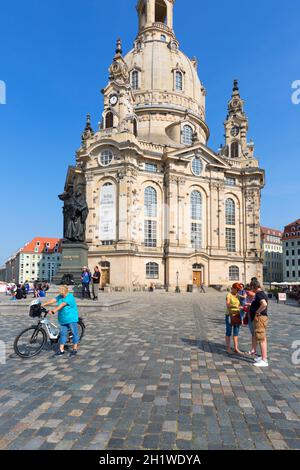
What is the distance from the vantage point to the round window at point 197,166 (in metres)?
47.4

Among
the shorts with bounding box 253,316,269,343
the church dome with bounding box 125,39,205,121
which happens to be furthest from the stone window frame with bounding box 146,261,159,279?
the shorts with bounding box 253,316,269,343

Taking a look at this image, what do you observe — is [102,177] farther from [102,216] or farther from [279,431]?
[279,431]

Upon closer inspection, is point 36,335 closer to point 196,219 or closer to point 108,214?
point 108,214

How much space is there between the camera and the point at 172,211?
44688 mm

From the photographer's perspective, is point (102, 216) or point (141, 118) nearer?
point (102, 216)

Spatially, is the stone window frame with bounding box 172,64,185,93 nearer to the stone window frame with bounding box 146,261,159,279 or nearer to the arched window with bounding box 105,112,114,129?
the arched window with bounding box 105,112,114,129

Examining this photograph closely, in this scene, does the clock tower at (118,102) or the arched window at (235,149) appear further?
the arched window at (235,149)

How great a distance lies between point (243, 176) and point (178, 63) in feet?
77.9

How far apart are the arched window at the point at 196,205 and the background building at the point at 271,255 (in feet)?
168

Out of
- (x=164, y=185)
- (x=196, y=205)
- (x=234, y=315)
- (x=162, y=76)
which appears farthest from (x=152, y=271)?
(x=234, y=315)

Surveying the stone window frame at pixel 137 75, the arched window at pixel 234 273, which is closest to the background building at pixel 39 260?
the stone window frame at pixel 137 75

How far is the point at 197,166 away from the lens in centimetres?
4775

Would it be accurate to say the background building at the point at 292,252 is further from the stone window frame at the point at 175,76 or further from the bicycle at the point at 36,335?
the bicycle at the point at 36,335
